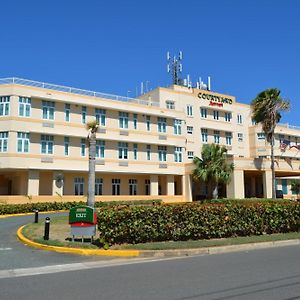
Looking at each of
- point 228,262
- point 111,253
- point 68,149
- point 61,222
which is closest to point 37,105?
point 68,149

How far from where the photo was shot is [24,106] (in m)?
36.8

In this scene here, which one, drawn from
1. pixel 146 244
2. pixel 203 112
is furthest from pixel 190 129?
pixel 146 244

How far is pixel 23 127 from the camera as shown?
36.5 metres

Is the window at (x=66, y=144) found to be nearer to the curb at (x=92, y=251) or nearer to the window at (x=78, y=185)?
the window at (x=78, y=185)

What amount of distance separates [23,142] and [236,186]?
69.9ft

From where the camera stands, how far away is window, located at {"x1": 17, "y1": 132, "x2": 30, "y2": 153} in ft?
119

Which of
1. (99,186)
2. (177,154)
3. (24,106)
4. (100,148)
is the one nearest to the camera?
(24,106)

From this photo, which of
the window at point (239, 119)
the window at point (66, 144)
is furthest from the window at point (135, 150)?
the window at point (239, 119)

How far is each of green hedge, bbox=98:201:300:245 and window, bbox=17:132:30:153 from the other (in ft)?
79.8

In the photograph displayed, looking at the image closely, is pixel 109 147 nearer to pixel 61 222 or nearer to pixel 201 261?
pixel 61 222

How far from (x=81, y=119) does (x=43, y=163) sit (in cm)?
625

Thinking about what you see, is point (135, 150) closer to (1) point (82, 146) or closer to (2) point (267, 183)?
(1) point (82, 146)

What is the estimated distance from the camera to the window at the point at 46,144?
38.1 metres

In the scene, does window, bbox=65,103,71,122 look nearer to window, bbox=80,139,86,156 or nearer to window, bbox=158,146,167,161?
window, bbox=80,139,86,156
